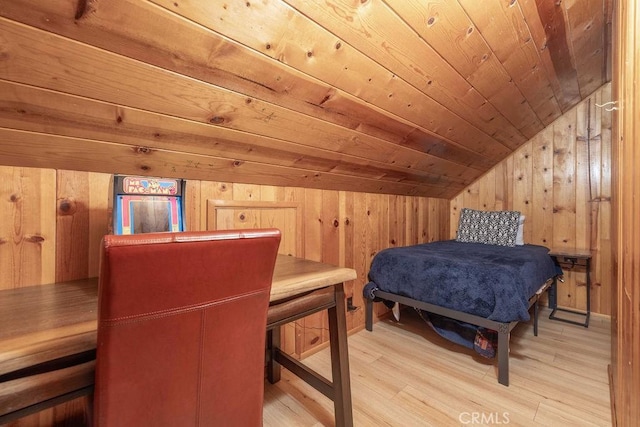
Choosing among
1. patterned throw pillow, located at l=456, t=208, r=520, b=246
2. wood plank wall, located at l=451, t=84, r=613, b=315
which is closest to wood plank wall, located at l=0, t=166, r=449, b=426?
patterned throw pillow, located at l=456, t=208, r=520, b=246

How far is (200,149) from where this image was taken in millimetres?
1282

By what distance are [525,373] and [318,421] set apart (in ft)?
4.38

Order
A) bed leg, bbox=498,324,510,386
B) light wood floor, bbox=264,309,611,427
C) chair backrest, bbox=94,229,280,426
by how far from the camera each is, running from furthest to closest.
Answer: bed leg, bbox=498,324,510,386, light wood floor, bbox=264,309,611,427, chair backrest, bbox=94,229,280,426

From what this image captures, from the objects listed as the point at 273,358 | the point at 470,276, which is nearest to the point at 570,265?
the point at 470,276

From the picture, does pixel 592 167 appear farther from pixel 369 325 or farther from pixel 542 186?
pixel 369 325

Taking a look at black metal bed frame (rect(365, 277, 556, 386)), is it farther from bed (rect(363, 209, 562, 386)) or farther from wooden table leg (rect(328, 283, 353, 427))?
wooden table leg (rect(328, 283, 353, 427))

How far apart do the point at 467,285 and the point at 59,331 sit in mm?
1956

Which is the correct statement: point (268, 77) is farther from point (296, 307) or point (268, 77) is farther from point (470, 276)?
point (470, 276)

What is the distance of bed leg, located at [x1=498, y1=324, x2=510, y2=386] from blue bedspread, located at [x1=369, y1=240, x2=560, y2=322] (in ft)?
0.26

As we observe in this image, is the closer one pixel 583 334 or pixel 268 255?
pixel 268 255

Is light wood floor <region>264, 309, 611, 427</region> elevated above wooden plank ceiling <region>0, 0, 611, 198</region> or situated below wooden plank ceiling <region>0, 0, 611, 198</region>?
below

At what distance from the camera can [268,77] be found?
112 cm

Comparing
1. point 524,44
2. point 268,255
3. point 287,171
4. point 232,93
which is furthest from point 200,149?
point 524,44

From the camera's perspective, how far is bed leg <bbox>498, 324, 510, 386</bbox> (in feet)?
5.41
